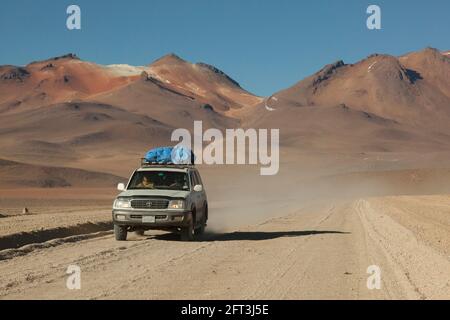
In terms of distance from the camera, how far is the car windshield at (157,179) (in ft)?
66.5

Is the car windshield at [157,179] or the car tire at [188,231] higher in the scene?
the car windshield at [157,179]

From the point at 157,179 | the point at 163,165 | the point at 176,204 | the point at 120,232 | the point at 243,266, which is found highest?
the point at 163,165

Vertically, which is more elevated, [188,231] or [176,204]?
[176,204]

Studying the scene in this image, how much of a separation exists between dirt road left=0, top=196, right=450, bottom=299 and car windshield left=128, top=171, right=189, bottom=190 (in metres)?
1.41

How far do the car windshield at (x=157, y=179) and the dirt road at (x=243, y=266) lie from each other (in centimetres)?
141

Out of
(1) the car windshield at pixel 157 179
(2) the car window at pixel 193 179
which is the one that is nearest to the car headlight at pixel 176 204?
(1) the car windshield at pixel 157 179

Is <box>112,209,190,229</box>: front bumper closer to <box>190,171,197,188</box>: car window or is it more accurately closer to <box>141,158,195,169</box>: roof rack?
Answer: <box>190,171,197,188</box>: car window

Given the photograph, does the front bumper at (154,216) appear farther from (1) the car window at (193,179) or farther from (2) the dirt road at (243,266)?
(1) the car window at (193,179)

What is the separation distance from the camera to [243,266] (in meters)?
14.1

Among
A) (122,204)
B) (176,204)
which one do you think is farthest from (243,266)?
(122,204)

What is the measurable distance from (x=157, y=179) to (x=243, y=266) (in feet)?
22.3

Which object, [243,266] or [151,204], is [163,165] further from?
[243,266]

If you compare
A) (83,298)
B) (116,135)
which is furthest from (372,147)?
(83,298)

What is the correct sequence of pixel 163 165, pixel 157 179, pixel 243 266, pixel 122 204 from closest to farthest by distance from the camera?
pixel 243 266, pixel 122 204, pixel 157 179, pixel 163 165
